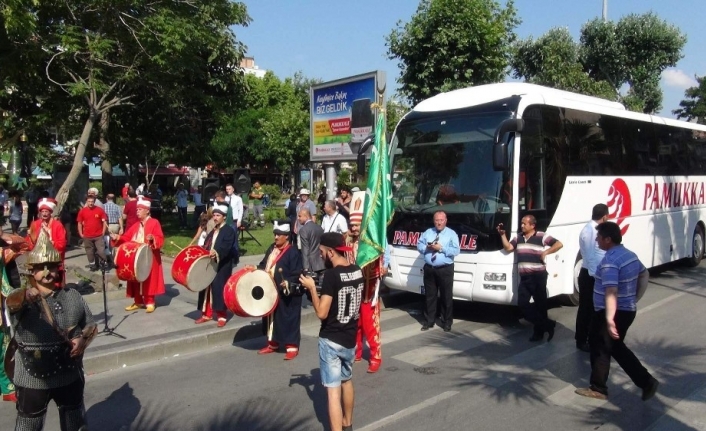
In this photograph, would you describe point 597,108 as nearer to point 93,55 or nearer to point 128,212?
point 128,212

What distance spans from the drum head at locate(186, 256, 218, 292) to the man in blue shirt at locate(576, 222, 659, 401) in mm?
5120

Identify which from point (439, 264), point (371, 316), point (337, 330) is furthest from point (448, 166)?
point (337, 330)

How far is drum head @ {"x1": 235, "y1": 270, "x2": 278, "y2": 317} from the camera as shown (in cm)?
769

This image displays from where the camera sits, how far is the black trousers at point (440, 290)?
9.30 m

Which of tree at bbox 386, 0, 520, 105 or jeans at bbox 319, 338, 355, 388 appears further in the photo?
tree at bbox 386, 0, 520, 105

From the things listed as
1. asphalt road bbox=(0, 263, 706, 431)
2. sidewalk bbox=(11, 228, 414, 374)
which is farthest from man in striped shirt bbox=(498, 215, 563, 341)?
sidewalk bbox=(11, 228, 414, 374)

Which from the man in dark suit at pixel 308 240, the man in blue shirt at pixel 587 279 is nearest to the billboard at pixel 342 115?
the man in dark suit at pixel 308 240

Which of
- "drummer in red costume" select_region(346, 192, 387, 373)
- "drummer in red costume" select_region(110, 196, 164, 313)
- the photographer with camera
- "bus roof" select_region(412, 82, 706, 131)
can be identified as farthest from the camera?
"bus roof" select_region(412, 82, 706, 131)

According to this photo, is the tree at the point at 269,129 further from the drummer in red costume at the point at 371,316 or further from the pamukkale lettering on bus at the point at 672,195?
the drummer in red costume at the point at 371,316

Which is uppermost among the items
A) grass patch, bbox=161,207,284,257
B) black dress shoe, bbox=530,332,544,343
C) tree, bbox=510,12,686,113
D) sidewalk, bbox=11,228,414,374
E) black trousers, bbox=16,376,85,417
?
tree, bbox=510,12,686,113

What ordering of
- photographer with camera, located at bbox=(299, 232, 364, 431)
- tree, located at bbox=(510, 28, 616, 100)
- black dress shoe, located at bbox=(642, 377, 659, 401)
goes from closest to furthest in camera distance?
photographer with camera, located at bbox=(299, 232, 364, 431), black dress shoe, located at bbox=(642, 377, 659, 401), tree, located at bbox=(510, 28, 616, 100)

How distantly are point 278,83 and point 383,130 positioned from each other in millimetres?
55365

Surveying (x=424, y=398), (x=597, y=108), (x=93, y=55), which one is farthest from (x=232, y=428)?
(x=93, y=55)

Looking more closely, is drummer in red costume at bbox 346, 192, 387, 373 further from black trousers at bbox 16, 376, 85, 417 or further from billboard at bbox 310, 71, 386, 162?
billboard at bbox 310, 71, 386, 162
